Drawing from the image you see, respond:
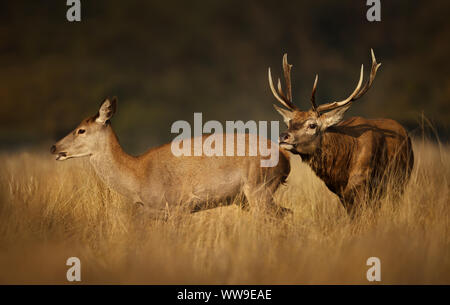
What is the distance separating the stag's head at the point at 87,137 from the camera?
512 cm

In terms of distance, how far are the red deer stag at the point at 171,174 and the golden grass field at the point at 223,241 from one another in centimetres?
20

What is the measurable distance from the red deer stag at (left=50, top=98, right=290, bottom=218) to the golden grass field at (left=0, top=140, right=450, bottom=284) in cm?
20

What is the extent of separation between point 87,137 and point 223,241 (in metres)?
1.86

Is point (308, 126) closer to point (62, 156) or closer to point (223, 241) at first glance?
point (223, 241)

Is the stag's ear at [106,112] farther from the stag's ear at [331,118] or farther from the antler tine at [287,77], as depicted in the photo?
the stag's ear at [331,118]

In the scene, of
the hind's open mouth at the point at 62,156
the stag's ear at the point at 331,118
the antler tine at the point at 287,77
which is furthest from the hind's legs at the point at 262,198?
the hind's open mouth at the point at 62,156

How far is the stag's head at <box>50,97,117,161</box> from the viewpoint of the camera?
5.12 m

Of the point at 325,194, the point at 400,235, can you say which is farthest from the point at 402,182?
the point at 400,235

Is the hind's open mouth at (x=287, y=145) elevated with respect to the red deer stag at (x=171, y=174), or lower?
elevated

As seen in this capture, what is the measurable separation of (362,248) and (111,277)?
1.93 m

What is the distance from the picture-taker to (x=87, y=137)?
5168 mm

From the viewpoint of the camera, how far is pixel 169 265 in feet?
12.5
